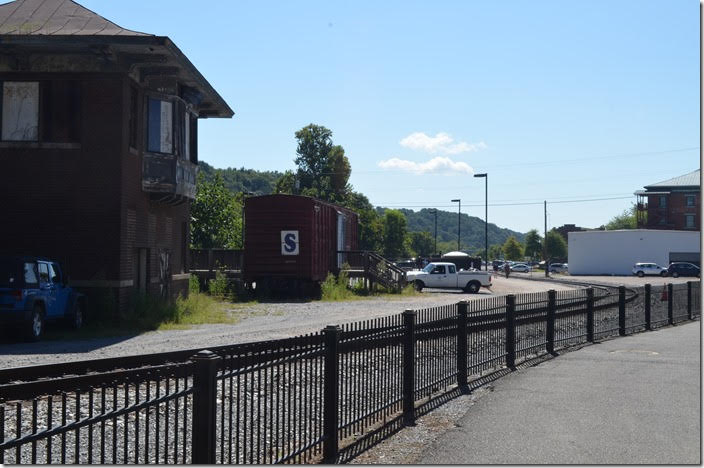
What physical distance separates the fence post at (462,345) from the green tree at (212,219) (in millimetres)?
46985

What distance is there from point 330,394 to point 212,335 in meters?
14.0

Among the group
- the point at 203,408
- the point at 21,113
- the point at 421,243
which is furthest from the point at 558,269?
the point at 203,408

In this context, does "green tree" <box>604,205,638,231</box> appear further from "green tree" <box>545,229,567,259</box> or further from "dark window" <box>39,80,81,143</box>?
"dark window" <box>39,80,81,143</box>

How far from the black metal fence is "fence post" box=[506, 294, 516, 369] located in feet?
0.07

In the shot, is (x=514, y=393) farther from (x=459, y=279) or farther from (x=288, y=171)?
(x=288, y=171)

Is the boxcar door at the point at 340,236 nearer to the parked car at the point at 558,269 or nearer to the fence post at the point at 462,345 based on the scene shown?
the fence post at the point at 462,345

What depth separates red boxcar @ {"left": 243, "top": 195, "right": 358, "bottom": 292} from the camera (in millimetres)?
38438

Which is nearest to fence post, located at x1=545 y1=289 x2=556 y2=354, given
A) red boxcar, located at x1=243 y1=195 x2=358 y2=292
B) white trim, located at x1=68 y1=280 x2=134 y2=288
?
white trim, located at x1=68 y1=280 x2=134 y2=288

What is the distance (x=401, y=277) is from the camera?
146ft

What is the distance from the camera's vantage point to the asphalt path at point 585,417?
843 cm

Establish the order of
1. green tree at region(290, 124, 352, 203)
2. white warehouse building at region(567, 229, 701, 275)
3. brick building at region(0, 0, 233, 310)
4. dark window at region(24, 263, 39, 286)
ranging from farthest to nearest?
green tree at region(290, 124, 352, 203) → white warehouse building at region(567, 229, 701, 275) → brick building at region(0, 0, 233, 310) → dark window at region(24, 263, 39, 286)

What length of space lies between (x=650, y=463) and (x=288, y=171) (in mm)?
93028

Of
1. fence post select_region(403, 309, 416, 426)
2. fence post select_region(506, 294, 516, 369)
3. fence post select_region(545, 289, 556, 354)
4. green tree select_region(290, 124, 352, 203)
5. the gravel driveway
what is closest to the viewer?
fence post select_region(403, 309, 416, 426)

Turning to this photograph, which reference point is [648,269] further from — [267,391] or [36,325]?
[267,391]
